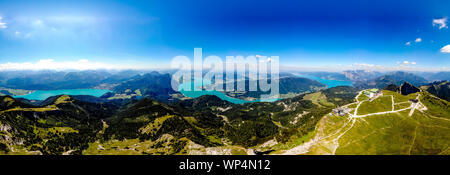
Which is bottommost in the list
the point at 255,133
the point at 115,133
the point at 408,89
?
the point at 255,133

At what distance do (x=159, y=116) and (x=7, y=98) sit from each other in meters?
134

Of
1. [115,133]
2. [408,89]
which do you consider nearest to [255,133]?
[115,133]

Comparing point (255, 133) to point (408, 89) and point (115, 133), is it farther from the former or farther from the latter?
point (408, 89)

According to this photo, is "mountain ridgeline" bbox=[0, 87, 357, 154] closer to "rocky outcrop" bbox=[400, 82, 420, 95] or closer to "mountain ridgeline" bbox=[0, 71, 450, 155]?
"mountain ridgeline" bbox=[0, 71, 450, 155]

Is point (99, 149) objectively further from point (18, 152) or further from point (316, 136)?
point (316, 136)

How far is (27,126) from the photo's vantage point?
10606 centimetres

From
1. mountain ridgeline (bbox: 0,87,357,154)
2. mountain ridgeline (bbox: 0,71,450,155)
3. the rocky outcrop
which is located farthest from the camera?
the rocky outcrop

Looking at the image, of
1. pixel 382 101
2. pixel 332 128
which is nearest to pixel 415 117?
pixel 382 101

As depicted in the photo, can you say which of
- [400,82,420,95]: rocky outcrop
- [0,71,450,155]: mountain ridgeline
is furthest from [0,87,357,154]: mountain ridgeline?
[400,82,420,95]: rocky outcrop

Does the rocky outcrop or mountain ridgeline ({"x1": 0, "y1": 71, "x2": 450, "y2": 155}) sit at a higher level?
the rocky outcrop

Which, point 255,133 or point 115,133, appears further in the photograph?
point 255,133

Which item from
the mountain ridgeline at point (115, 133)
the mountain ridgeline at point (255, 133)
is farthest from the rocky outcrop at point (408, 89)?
the mountain ridgeline at point (115, 133)

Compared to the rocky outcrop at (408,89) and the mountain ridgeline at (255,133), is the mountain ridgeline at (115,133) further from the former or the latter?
the rocky outcrop at (408,89)
